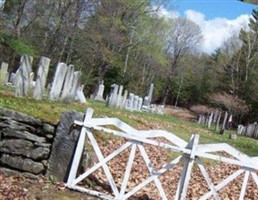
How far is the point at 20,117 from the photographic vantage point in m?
7.09

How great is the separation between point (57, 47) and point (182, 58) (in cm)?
3468

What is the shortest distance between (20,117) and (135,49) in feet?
150

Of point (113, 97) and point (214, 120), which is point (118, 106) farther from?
point (214, 120)

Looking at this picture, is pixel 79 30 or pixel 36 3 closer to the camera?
pixel 36 3

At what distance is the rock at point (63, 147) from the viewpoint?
7.17 m

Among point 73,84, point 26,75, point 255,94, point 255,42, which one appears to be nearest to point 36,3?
point 73,84

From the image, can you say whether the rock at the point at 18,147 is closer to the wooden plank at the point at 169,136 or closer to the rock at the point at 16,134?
the rock at the point at 16,134

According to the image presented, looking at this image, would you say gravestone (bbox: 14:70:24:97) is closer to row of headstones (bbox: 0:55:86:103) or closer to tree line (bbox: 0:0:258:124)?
row of headstones (bbox: 0:55:86:103)

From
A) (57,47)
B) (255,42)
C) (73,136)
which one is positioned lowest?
(73,136)

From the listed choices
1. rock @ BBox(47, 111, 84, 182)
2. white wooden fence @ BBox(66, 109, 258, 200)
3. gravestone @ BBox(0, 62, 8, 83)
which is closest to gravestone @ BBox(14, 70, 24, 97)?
rock @ BBox(47, 111, 84, 182)

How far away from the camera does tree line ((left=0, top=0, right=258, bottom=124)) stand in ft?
109

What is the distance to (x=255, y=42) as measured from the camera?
57.9 meters

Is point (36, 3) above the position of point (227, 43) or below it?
below

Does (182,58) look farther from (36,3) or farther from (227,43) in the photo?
(36,3)
